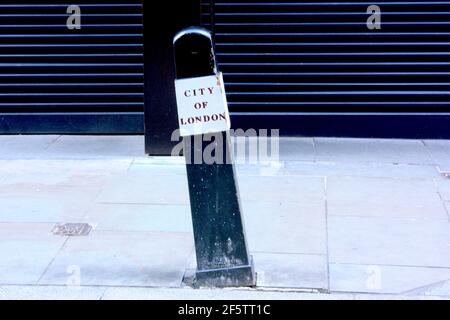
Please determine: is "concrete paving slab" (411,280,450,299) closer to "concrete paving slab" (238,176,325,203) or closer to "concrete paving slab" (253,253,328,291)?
"concrete paving slab" (253,253,328,291)

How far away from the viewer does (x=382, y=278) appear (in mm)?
6102

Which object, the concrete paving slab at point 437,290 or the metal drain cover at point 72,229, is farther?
the metal drain cover at point 72,229

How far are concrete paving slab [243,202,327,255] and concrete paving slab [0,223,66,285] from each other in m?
1.64

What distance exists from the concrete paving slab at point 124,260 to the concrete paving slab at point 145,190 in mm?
901

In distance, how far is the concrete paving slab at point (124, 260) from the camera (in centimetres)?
Result: 608

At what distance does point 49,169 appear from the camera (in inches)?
352
